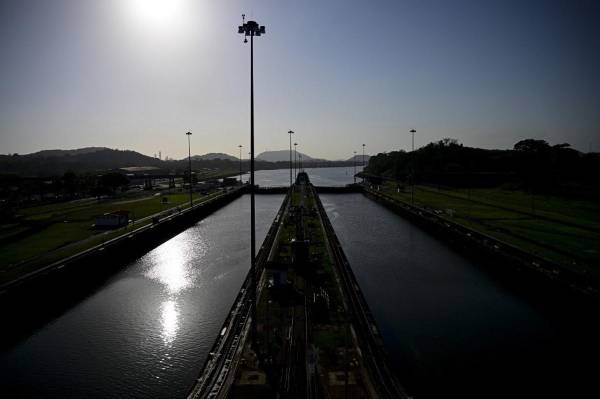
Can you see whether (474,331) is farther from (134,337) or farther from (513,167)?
(513,167)

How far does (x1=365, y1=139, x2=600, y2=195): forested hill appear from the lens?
232 feet

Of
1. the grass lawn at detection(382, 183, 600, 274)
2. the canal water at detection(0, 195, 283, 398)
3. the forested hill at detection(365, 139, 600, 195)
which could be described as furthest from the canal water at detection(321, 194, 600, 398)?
the forested hill at detection(365, 139, 600, 195)

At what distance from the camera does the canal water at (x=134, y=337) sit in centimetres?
Answer: 1638

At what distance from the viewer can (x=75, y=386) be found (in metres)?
16.4

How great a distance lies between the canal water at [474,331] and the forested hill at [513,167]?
48.0m

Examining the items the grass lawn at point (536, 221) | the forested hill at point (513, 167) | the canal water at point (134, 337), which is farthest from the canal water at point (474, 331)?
the forested hill at point (513, 167)

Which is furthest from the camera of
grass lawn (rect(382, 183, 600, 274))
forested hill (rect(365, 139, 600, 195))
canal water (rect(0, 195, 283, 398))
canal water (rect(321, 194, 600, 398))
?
forested hill (rect(365, 139, 600, 195))

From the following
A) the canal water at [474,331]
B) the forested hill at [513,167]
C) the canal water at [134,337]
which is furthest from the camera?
the forested hill at [513,167]

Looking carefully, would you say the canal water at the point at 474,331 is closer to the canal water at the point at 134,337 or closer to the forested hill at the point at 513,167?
the canal water at the point at 134,337

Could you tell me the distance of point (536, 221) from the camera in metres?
42.6

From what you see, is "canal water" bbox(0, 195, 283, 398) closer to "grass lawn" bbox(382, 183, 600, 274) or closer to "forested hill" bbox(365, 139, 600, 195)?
"grass lawn" bbox(382, 183, 600, 274)

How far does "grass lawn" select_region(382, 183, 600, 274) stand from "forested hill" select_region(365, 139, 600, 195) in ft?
25.3

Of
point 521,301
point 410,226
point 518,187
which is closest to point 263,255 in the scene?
point 521,301

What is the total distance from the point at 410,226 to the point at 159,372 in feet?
136
